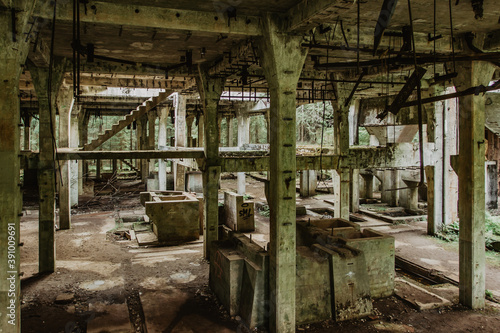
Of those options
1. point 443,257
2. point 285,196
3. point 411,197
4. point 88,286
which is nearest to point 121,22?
point 285,196

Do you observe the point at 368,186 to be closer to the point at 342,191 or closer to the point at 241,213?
the point at 342,191

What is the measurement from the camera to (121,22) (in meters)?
5.95

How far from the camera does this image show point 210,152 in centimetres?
1090

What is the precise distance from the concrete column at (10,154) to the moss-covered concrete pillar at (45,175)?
5.38 metres

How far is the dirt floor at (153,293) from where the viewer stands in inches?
281

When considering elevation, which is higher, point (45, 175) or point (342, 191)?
point (45, 175)

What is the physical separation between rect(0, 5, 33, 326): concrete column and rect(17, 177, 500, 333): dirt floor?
8.75 ft

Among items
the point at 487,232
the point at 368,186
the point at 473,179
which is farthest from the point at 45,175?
the point at 368,186

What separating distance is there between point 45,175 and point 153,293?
169 inches

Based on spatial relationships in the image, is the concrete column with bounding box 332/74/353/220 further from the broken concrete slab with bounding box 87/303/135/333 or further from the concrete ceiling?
the broken concrete slab with bounding box 87/303/135/333

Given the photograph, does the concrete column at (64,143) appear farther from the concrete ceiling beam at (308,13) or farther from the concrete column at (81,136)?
the concrete ceiling beam at (308,13)

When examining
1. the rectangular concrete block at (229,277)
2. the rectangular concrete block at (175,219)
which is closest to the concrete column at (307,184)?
the rectangular concrete block at (175,219)

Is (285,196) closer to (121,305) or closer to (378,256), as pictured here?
(378,256)

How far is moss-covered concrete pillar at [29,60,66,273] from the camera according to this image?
9703mm
